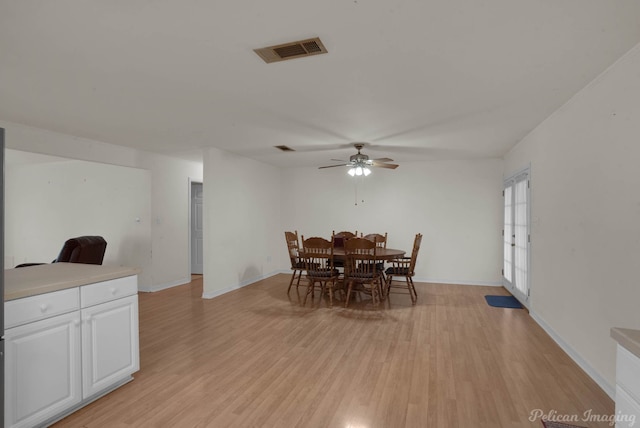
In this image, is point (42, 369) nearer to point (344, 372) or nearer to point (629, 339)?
point (344, 372)

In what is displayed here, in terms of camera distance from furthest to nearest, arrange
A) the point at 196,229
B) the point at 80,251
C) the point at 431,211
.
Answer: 1. the point at 196,229
2. the point at 431,211
3. the point at 80,251

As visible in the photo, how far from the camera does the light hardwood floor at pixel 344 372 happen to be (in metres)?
2.10

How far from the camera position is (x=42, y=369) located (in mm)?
1904

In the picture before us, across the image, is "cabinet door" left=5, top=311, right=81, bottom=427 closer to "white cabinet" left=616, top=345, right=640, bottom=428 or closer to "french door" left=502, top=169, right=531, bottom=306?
"white cabinet" left=616, top=345, right=640, bottom=428

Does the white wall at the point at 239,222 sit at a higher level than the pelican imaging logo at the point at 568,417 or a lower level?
higher

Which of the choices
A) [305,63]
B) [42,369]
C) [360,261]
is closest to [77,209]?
[42,369]

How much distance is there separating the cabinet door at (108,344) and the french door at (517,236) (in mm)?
4492

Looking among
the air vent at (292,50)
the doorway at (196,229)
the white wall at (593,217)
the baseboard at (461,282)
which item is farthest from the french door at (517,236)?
the doorway at (196,229)

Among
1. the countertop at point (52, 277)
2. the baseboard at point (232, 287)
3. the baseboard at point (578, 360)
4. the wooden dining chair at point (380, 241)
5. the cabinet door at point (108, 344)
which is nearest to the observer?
the countertop at point (52, 277)

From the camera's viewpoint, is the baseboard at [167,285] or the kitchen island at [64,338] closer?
the kitchen island at [64,338]

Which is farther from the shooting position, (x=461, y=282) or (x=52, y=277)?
(x=461, y=282)

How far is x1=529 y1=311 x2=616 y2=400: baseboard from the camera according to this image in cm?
232

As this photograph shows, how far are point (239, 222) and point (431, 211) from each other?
12.0ft

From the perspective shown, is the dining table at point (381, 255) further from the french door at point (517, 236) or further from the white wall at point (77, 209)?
the white wall at point (77, 209)
